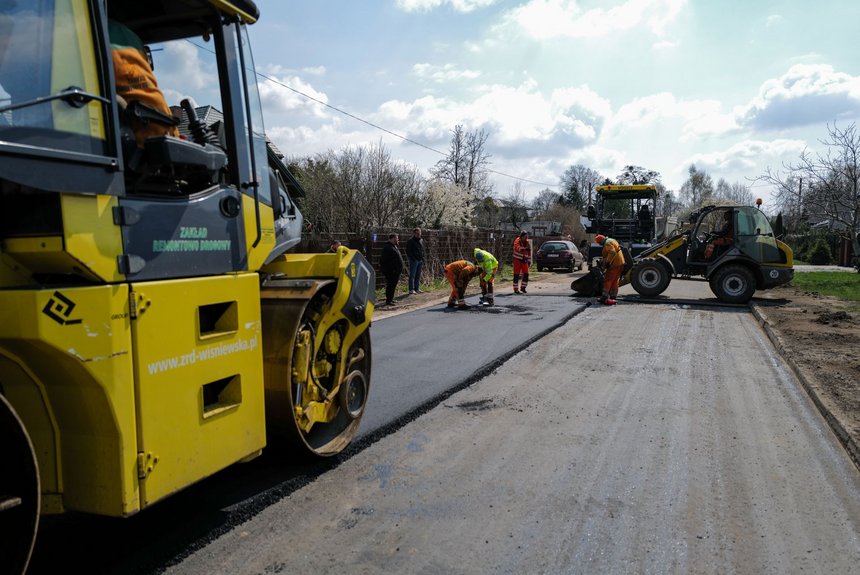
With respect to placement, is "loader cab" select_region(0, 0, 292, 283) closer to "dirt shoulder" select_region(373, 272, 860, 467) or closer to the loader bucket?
"dirt shoulder" select_region(373, 272, 860, 467)

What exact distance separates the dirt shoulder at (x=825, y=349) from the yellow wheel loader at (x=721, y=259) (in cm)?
67

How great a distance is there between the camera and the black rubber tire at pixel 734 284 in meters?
13.8

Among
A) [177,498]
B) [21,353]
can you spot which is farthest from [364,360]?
[21,353]

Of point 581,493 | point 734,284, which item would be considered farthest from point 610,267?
point 581,493

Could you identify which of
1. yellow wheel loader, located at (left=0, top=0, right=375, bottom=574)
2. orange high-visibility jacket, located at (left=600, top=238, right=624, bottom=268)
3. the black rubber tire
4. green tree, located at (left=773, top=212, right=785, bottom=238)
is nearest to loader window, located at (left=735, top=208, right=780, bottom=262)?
green tree, located at (left=773, top=212, right=785, bottom=238)

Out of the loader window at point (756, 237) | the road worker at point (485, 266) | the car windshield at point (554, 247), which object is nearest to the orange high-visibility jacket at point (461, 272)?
the road worker at point (485, 266)

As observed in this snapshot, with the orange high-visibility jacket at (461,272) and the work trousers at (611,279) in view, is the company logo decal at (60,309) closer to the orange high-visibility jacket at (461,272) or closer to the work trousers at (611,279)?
the orange high-visibility jacket at (461,272)

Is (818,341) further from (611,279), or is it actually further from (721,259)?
(721,259)

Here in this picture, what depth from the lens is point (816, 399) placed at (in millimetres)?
5871

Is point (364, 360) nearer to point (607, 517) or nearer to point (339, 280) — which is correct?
point (339, 280)

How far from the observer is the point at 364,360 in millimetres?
4719

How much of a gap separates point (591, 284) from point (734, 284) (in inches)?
126

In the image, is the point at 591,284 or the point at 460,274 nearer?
the point at 460,274

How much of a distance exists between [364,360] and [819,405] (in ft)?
14.3
